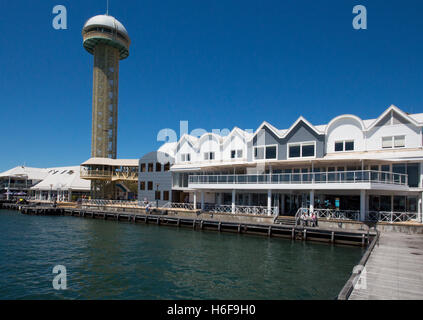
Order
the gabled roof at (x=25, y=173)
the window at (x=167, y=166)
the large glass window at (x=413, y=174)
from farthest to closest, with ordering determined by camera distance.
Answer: the gabled roof at (x=25, y=173)
the window at (x=167, y=166)
the large glass window at (x=413, y=174)

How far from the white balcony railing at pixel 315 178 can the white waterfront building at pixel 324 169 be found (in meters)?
0.08

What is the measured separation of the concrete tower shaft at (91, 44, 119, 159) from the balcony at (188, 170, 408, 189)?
34.3 m

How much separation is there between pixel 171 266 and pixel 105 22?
2511 inches

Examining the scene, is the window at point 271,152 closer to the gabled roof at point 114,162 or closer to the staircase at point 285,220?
the staircase at point 285,220

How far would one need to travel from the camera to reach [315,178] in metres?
28.3

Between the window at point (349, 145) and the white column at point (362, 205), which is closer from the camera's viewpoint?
the white column at point (362, 205)

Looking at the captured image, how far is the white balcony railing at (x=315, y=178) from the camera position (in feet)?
82.3

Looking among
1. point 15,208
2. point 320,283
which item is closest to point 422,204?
point 320,283

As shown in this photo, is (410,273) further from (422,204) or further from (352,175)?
(422,204)

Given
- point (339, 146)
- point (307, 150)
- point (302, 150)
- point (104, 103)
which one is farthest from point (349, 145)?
point (104, 103)

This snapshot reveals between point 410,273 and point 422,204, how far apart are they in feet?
53.3

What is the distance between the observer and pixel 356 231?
23.7 metres

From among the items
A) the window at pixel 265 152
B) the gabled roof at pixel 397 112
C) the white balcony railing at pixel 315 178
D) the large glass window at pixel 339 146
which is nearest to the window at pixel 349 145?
the large glass window at pixel 339 146

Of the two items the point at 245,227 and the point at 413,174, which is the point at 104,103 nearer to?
the point at 245,227
